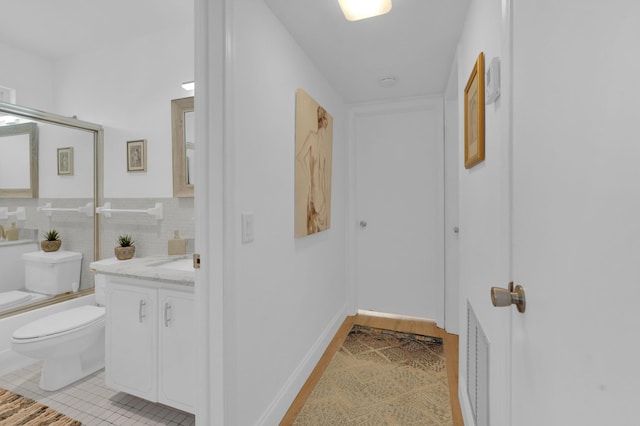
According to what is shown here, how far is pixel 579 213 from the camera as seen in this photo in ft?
1.62

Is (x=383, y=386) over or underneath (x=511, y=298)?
underneath

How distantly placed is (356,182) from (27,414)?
2.89 m

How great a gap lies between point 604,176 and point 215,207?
3.77ft

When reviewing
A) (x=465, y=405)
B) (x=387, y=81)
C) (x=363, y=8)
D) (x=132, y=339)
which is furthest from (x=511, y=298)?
(x=387, y=81)

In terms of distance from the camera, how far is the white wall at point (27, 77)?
277cm

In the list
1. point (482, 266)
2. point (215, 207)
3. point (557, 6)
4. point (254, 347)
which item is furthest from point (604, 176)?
point (254, 347)

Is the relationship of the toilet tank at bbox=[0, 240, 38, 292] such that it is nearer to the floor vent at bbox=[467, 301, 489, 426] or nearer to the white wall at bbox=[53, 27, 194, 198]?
the white wall at bbox=[53, 27, 194, 198]

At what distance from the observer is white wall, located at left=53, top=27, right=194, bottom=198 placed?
2.46 m

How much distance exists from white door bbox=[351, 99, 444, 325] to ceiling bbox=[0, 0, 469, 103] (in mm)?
261

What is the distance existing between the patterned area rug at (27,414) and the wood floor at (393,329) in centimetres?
122

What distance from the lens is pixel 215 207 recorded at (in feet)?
4.06

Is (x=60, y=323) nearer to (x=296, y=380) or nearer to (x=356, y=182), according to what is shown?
(x=296, y=380)

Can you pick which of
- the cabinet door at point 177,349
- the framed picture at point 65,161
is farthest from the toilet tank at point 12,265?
the cabinet door at point 177,349

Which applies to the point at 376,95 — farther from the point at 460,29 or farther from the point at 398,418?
the point at 398,418
